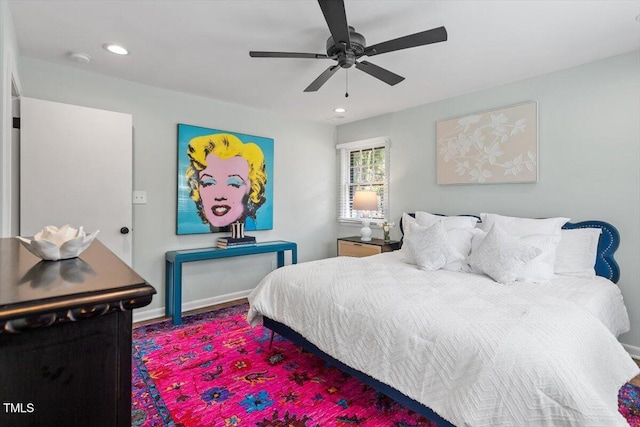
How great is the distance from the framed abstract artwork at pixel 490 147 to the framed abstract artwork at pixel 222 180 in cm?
223

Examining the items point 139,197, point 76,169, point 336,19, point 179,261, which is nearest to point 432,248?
point 336,19

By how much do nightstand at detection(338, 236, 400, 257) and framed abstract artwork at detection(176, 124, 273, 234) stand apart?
1050 millimetres

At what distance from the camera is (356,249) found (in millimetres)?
4426

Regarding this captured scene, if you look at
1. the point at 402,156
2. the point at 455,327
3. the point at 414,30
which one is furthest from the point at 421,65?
the point at 455,327

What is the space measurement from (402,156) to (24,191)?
3.95 m

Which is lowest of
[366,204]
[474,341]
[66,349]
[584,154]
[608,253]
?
[474,341]

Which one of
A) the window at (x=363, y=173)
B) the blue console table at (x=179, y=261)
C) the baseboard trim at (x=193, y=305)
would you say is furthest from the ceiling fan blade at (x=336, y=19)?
the baseboard trim at (x=193, y=305)

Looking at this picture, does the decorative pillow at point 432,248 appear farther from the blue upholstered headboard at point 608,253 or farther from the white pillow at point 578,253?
the blue upholstered headboard at point 608,253

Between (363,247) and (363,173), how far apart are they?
4.07 ft

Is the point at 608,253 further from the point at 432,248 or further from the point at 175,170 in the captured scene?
the point at 175,170

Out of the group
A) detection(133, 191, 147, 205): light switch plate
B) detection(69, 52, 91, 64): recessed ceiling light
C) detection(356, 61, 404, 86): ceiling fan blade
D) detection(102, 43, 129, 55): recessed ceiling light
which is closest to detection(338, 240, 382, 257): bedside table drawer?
detection(356, 61, 404, 86): ceiling fan blade

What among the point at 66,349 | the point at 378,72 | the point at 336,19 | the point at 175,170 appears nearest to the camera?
the point at 66,349

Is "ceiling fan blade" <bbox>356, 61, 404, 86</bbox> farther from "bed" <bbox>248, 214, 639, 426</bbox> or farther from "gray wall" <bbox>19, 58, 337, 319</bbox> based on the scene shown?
"gray wall" <bbox>19, 58, 337, 319</bbox>

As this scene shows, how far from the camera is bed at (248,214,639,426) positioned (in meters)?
1.32
